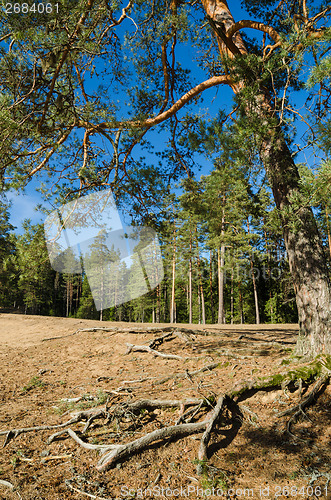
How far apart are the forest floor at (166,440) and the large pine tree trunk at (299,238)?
0.62m

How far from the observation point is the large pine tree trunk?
13.3 ft

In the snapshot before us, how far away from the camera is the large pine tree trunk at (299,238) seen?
4062 mm

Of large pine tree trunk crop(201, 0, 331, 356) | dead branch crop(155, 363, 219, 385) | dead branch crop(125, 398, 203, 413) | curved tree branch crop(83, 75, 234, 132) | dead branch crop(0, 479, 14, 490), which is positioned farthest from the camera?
curved tree branch crop(83, 75, 234, 132)

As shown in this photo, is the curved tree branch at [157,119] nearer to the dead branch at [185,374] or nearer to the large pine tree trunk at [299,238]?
the large pine tree trunk at [299,238]

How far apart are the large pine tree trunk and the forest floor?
62 centimetres

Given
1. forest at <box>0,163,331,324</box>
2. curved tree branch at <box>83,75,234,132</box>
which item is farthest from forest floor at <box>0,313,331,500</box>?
curved tree branch at <box>83,75,234,132</box>

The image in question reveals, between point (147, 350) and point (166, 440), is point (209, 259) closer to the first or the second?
point (147, 350)

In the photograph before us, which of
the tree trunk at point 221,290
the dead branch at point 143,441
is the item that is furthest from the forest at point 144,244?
the tree trunk at point 221,290

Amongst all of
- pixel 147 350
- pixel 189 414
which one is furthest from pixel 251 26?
pixel 147 350

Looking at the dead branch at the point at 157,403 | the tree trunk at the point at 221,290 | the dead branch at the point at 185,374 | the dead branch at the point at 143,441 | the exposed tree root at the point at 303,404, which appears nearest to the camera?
the dead branch at the point at 143,441

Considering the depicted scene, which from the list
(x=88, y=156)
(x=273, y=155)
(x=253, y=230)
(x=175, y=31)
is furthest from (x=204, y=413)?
(x=253, y=230)

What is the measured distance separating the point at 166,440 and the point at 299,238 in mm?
3477

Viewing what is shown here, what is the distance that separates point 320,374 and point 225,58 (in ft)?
16.0

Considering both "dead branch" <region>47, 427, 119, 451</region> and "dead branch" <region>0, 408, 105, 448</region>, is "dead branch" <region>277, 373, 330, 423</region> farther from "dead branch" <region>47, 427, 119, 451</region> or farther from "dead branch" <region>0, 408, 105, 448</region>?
"dead branch" <region>0, 408, 105, 448</region>
